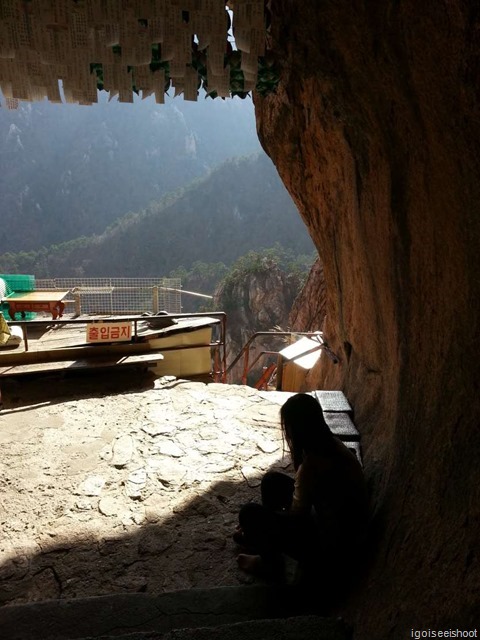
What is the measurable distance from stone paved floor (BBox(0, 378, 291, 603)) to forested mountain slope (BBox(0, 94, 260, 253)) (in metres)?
96.0

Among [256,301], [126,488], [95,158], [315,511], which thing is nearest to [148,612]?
[315,511]

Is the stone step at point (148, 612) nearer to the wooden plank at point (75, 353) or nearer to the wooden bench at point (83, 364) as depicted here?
the wooden bench at point (83, 364)

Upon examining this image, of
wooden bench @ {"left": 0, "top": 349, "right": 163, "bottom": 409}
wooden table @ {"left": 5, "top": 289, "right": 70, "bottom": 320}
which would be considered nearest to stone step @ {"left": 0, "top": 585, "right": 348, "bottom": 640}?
wooden bench @ {"left": 0, "top": 349, "right": 163, "bottom": 409}

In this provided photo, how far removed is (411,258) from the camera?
2777 mm

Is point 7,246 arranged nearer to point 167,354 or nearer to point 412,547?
point 167,354

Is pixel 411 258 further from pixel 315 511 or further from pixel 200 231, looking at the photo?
pixel 200 231

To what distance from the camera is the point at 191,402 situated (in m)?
6.29

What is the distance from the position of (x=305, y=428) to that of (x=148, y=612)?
4.45ft

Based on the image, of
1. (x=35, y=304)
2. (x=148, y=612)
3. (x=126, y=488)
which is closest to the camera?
(x=148, y=612)

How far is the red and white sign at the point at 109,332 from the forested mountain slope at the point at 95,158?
93.7 m

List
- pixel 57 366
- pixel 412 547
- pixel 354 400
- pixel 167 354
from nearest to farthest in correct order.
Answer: pixel 412 547 → pixel 354 400 → pixel 57 366 → pixel 167 354

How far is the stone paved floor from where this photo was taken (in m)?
2.98

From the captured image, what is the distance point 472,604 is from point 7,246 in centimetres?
10278

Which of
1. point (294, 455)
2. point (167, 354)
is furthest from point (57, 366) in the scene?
point (294, 455)
